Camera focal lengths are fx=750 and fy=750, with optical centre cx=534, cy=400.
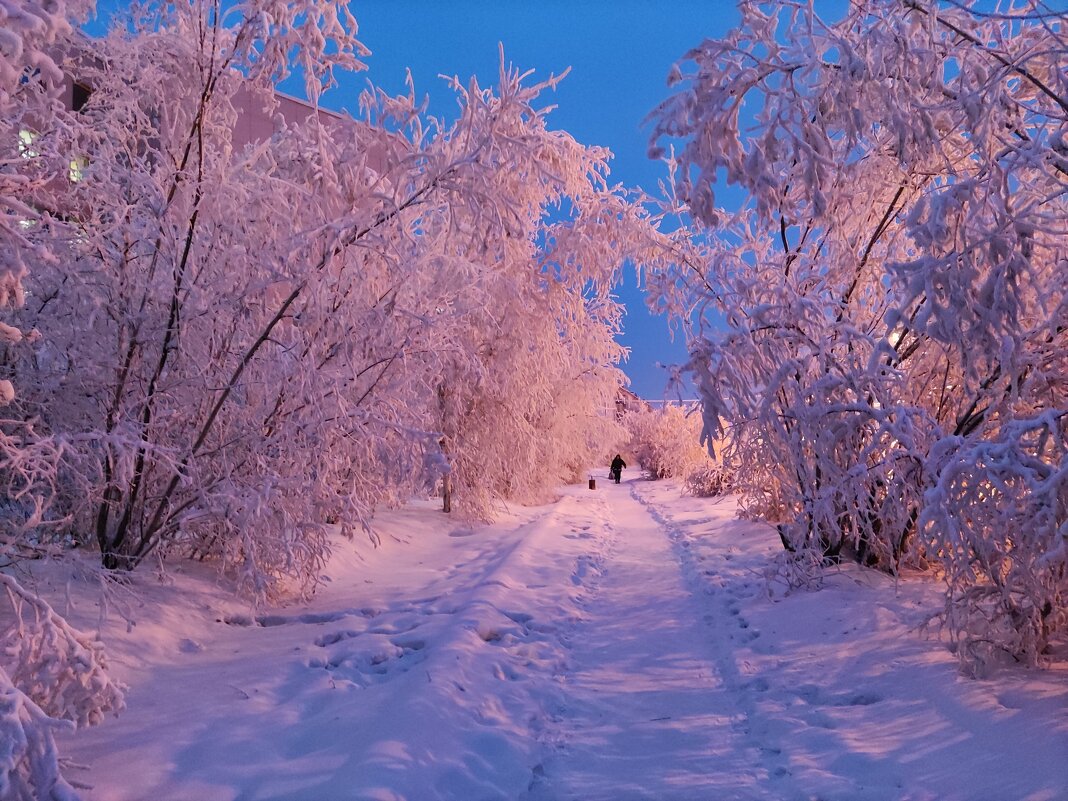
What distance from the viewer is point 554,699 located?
441cm

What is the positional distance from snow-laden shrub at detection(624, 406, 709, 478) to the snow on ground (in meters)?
20.1

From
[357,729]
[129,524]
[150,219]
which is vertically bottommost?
[357,729]

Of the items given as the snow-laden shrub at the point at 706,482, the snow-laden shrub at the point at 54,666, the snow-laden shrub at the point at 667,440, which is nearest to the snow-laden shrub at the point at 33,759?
the snow-laden shrub at the point at 54,666

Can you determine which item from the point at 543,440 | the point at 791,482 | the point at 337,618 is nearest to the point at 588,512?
the point at 543,440

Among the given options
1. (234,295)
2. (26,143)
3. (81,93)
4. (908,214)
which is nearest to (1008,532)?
(908,214)

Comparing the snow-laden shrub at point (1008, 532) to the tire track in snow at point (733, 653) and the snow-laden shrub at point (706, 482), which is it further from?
the snow-laden shrub at point (706, 482)

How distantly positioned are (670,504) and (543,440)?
609 centimetres

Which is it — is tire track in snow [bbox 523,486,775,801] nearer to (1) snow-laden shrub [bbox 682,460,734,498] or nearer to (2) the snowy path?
(2) the snowy path

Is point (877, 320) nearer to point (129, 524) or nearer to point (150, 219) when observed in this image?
point (150, 219)

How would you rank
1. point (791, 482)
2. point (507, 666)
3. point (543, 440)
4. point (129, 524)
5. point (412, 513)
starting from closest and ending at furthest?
point (507, 666) → point (129, 524) → point (791, 482) → point (412, 513) → point (543, 440)

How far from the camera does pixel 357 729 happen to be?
3668 millimetres

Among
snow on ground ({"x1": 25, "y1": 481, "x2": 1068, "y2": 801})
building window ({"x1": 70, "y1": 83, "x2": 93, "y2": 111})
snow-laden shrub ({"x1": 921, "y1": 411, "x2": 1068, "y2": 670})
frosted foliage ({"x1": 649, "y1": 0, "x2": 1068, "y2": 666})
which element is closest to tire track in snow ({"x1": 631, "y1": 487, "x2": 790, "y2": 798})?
snow on ground ({"x1": 25, "y1": 481, "x2": 1068, "y2": 801})

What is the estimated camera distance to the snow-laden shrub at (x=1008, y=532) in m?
3.51

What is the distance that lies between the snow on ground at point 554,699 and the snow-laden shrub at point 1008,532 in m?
0.27
